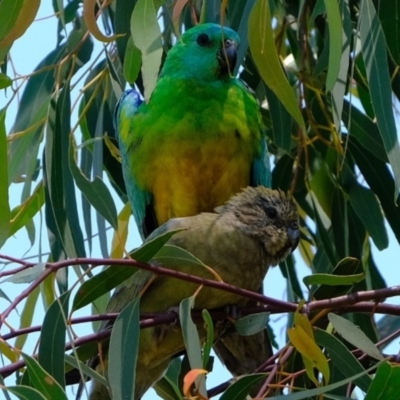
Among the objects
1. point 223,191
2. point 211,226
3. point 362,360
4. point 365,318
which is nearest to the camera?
point 362,360

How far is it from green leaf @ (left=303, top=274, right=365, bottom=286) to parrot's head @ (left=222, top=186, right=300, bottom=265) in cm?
81

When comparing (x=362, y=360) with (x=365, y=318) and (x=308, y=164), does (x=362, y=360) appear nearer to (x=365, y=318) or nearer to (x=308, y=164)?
(x=365, y=318)

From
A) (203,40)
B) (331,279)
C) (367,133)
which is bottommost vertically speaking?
(331,279)

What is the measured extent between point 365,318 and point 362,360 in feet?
2.00

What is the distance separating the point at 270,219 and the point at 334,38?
0.87 meters

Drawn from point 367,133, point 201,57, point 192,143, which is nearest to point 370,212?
point 367,133

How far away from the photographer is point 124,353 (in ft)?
6.78

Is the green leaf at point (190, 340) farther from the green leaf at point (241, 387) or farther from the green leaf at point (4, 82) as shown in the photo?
the green leaf at point (4, 82)

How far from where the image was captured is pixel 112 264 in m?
2.00

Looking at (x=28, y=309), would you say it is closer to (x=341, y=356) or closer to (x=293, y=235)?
(x=293, y=235)

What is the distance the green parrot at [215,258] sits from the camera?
270cm

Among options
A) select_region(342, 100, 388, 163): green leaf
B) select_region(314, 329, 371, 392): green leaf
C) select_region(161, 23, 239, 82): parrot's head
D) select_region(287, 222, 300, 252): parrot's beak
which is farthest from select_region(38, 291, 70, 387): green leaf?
select_region(161, 23, 239, 82): parrot's head

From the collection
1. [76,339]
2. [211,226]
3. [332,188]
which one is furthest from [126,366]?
[332,188]

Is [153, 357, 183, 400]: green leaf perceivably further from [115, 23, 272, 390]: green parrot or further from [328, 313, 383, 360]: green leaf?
[328, 313, 383, 360]: green leaf
